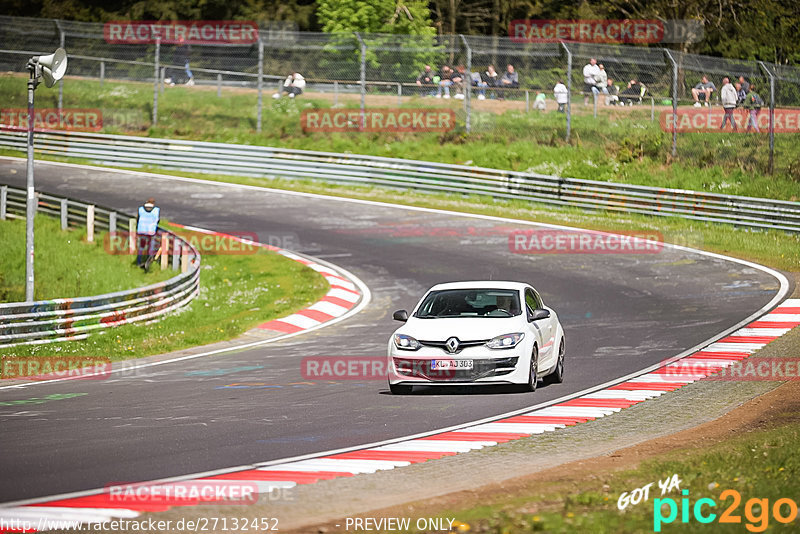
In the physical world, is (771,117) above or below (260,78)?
below

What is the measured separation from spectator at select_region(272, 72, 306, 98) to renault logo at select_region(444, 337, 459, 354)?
93.1 feet

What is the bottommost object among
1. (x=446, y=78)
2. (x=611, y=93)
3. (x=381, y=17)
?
(x=611, y=93)

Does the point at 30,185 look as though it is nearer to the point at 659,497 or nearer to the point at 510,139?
the point at 659,497

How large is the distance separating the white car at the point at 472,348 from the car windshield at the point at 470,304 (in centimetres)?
1

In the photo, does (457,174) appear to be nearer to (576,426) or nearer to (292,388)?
(292,388)

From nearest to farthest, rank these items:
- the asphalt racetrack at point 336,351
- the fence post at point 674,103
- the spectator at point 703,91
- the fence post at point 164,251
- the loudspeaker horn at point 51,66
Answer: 1. the asphalt racetrack at point 336,351
2. the loudspeaker horn at point 51,66
3. the fence post at point 164,251
4. the fence post at point 674,103
5. the spectator at point 703,91

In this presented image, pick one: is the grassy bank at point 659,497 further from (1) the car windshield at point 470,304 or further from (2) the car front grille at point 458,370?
(1) the car windshield at point 470,304

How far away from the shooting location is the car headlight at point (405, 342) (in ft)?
42.4

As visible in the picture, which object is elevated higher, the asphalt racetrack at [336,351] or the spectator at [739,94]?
the spectator at [739,94]

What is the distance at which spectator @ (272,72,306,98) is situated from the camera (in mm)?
40031

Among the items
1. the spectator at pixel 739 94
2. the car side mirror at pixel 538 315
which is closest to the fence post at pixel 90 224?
the car side mirror at pixel 538 315

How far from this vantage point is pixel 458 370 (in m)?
12.8

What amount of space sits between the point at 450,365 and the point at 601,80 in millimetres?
23296

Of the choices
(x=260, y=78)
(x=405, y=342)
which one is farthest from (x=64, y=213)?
(x=405, y=342)
